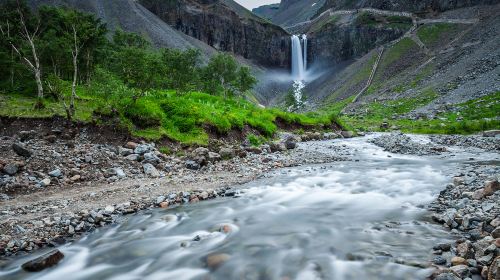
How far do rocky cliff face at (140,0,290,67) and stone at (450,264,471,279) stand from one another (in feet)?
506

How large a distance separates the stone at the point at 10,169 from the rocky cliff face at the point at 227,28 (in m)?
145

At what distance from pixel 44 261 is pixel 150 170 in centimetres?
749

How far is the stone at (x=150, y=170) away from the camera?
14.3 metres

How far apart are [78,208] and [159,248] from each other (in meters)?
3.44

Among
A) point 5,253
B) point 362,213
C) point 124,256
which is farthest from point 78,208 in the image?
point 362,213

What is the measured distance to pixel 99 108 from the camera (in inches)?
695

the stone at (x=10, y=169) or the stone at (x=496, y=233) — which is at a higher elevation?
the stone at (x=10, y=169)

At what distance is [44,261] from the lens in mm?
7156

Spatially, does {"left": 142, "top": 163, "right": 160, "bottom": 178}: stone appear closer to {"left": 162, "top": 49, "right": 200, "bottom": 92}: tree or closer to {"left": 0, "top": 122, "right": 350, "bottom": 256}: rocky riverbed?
{"left": 0, "top": 122, "right": 350, "bottom": 256}: rocky riverbed

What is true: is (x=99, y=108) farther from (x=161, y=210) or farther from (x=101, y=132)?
(x=161, y=210)

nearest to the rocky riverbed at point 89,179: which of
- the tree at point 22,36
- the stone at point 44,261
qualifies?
the stone at point 44,261

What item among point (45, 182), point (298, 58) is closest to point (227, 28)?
point (298, 58)

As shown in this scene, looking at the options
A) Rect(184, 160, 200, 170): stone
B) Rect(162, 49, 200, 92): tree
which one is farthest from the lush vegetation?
Rect(162, 49, 200, 92): tree

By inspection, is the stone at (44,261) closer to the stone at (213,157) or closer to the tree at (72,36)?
the stone at (213,157)
